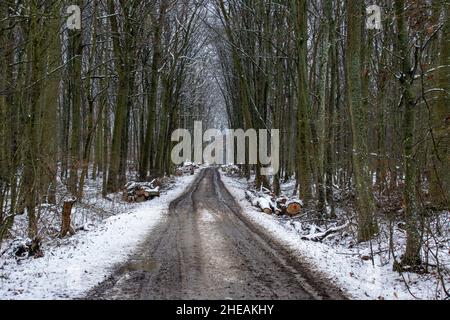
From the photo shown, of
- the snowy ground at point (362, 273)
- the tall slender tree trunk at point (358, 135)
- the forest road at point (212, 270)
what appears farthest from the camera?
the tall slender tree trunk at point (358, 135)

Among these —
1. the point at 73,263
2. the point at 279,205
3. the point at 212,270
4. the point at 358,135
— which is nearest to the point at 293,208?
the point at 279,205

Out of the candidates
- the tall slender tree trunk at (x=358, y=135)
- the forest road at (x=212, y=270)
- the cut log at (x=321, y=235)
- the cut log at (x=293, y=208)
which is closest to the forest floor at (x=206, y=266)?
the forest road at (x=212, y=270)

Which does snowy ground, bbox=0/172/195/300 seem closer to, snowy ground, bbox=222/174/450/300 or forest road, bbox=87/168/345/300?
forest road, bbox=87/168/345/300

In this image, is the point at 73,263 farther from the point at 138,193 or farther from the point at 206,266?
the point at 138,193

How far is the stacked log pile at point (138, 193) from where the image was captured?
20312mm

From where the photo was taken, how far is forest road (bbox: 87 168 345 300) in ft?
21.0

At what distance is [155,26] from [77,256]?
58.5 feet

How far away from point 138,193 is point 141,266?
497 inches

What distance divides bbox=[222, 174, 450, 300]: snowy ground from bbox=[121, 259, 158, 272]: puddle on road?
292cm

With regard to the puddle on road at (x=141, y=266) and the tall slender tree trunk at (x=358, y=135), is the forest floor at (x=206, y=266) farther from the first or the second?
the tall slender tree trunk at (x=358, y=135)

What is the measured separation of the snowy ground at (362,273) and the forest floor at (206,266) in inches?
0.6

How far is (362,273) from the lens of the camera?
25.5ft

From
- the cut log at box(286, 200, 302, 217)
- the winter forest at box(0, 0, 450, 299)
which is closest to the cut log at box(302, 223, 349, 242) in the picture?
the winter forest at box(0, 0, 450, 299)
